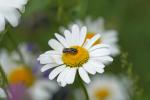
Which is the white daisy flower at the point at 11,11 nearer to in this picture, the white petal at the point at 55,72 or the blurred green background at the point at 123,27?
the white petal at the point at 55,72

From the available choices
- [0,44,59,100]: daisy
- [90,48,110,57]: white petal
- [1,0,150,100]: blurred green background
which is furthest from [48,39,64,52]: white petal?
[0,44,59,100]: daisy

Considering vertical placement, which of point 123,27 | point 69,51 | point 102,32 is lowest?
point 69,51

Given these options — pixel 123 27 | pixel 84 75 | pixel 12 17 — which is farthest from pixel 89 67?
pixel 123 27

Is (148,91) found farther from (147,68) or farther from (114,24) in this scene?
(114,24)

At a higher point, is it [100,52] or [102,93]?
[102,93]

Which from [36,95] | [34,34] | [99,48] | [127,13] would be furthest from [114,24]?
[99,48]

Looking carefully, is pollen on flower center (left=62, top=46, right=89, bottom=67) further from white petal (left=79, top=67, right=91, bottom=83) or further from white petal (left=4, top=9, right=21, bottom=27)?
white petal (left=4, top=9, right=21, bottom=27)

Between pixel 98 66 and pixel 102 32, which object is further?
pixel 102 32

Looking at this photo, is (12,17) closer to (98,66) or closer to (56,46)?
(56,46)
